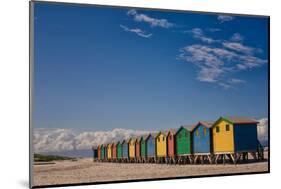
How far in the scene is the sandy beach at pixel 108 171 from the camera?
24.0ft

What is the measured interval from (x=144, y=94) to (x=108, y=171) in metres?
1.28

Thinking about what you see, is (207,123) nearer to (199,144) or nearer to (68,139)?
(199,144)

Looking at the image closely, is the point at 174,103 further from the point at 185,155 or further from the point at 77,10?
the point at 77,10

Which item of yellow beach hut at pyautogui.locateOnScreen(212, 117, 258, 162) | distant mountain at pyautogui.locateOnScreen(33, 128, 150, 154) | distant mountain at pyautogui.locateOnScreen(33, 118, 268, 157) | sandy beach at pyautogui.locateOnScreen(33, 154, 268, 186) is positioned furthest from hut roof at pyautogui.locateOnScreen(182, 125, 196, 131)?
distant mountain at pyautogui.locateOnScreen(33, 128, 150, 154)

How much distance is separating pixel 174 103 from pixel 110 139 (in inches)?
46.4

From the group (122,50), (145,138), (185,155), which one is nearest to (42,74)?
(122,50)

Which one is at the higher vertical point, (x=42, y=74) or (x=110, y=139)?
(x=42, y=74)

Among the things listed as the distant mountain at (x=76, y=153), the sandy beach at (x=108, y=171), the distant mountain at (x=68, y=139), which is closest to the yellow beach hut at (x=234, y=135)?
the sandy beach at (x=108, y=171)

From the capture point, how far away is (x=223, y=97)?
8305mm

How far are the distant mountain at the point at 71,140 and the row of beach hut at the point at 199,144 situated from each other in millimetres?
184

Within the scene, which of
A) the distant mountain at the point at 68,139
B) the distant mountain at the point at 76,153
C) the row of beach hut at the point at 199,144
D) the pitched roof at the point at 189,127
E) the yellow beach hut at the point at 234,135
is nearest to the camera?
the distant mountain at the point at 68,139

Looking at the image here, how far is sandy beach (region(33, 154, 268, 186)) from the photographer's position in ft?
24.0

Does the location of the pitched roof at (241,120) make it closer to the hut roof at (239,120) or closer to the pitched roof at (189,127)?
the hut roof at (239,120)

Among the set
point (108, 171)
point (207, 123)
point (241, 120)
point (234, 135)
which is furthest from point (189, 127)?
point (108, 171)
